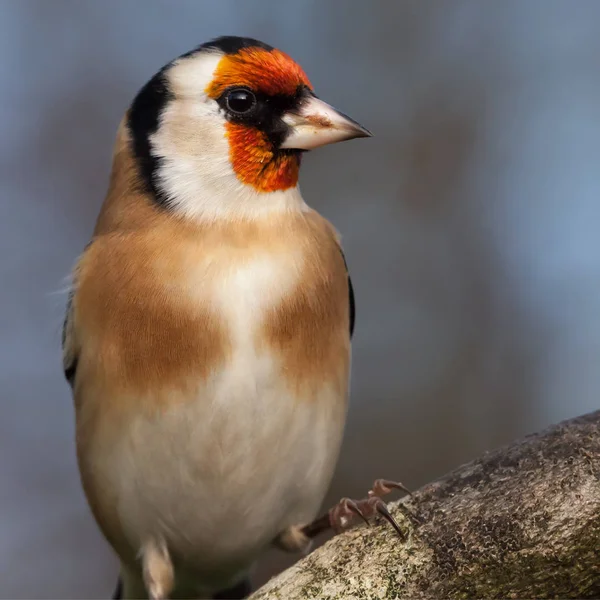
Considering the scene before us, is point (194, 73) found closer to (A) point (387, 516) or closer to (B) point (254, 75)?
(B) point (254, 75)

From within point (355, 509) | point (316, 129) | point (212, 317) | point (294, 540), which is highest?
point (316, 129)

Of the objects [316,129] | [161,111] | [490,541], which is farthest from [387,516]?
[161,111]

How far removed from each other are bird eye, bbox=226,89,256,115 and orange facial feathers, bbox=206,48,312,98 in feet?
0.07

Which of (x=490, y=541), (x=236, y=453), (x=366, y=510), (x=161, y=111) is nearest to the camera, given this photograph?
(x=490, y=541)

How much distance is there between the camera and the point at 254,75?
8.61 ft

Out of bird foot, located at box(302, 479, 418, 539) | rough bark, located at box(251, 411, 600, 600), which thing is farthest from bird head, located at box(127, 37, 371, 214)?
rough bark, located at box(251, 411, 600, 600)

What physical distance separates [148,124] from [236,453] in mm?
959

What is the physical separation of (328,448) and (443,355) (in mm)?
2627

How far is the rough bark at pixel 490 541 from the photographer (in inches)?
83.2

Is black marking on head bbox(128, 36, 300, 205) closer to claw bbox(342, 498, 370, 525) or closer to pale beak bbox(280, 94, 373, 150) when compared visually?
pale beak bbox(280, 94, 373, 150)

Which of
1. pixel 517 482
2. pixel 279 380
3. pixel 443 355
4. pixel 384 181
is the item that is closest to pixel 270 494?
pixel 279 380

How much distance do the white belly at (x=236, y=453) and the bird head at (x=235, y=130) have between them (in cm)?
25

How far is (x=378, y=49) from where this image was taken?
5.58 meters

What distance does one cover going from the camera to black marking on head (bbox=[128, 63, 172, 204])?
2.68 meters
